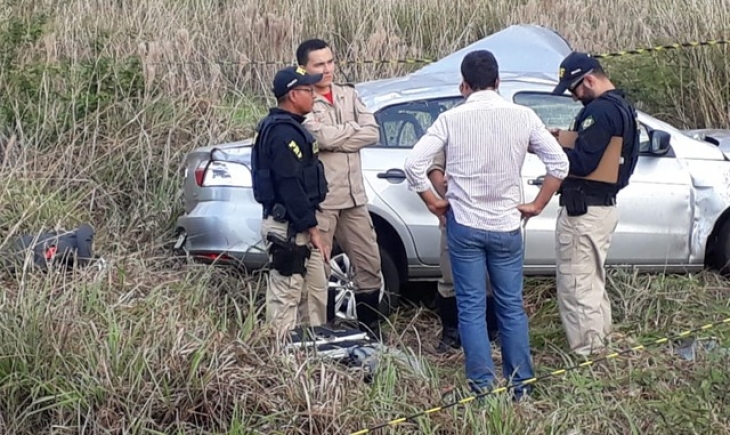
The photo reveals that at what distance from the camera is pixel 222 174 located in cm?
648

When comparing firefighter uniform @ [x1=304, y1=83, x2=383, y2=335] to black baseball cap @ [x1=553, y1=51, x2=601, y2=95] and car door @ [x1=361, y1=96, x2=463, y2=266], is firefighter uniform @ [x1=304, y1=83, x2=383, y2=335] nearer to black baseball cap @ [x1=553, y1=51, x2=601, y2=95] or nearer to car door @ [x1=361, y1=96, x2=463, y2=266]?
car door @ [x1=361, y1=96, x2=463, y2=266]

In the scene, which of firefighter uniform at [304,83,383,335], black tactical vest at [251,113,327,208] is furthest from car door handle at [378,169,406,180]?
black tactical vest at [251,113,327,208]

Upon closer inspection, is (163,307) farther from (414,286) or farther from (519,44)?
(519,44)

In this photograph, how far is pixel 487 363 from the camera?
514 cm

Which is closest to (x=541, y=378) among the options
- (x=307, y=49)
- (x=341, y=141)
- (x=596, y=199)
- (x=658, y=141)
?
(x=596, y=199)

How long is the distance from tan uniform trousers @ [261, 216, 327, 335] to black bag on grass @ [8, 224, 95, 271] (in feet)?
3.17

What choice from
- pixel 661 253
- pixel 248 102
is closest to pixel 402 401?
pixel 661 253

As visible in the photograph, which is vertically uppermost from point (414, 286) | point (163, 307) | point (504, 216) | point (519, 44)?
point (519, 44)

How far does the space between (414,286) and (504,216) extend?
216cm

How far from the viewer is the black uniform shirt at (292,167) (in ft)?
17.5

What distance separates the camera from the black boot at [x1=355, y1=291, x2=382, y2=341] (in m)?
6.18

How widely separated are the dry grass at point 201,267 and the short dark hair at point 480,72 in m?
1.36

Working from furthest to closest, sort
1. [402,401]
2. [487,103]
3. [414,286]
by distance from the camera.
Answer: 1. [414,286]
2. [487,103]
3. [402,401]

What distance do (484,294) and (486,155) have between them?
0.68 metres
